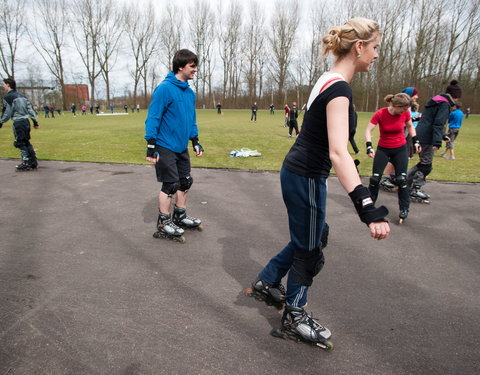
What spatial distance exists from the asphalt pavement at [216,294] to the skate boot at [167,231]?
95 millimetres

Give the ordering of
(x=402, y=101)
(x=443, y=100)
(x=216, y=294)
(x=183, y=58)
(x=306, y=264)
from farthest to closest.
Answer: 1. (x=443, y=100)
2. (x=402, y=101)
3. (x=183, y=58)
4. (x=216, y=294)
5. (x=306, y=264)

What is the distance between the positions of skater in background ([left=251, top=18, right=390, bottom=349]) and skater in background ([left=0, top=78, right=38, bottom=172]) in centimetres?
744

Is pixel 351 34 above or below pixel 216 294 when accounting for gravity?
above

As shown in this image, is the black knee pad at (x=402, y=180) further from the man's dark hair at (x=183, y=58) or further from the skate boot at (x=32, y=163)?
the skate boot at (x=32, y=163)

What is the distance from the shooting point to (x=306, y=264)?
6.97ft

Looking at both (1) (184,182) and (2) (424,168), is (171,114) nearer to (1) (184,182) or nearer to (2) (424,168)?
(1) (184,182)

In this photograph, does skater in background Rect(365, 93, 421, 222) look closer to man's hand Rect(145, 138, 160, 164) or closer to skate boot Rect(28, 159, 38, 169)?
man's hand Rect(145, 138, 160, 164)

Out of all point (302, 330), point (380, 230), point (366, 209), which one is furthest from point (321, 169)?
point (302, 330)

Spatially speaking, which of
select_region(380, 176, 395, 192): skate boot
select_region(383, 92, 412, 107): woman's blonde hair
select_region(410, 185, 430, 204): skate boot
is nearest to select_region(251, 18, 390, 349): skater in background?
select_region(383, 92, 412, 107): woman's blonde hair

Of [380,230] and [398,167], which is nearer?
[380,230]

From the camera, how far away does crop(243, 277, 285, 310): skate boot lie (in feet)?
8.49

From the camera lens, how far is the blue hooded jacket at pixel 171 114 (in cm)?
354

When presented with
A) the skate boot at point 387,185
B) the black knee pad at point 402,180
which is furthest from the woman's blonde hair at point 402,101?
A: the skate boot at point 387,185

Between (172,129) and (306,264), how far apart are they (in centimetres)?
233
